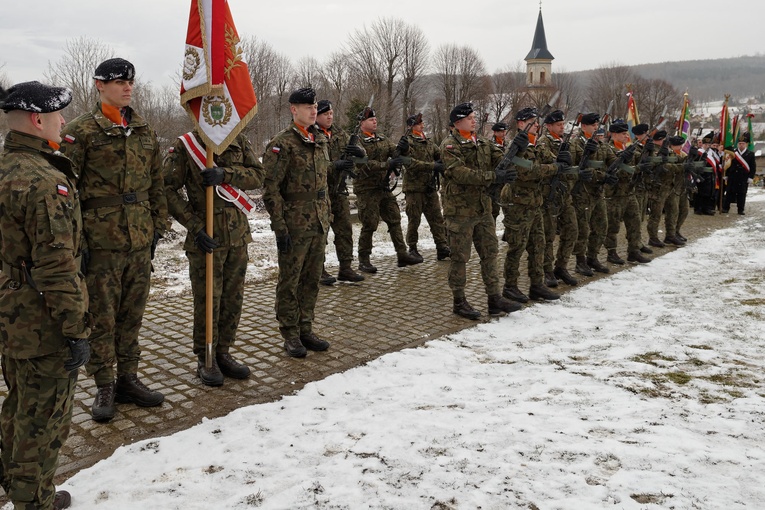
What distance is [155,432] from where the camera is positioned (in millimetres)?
3914

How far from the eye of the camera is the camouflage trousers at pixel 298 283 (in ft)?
17.5

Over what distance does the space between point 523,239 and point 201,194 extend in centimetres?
419

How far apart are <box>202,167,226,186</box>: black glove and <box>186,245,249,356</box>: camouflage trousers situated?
569mm

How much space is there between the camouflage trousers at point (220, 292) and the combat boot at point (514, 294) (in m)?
3.82

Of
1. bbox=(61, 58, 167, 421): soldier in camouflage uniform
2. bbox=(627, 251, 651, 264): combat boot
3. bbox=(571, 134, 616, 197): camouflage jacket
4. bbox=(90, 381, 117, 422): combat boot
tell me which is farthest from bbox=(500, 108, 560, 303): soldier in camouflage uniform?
bbox=(90, 381, 117, 422): combat boot

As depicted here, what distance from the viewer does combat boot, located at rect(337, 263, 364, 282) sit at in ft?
27.2

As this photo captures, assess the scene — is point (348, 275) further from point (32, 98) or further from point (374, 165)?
point (32, 98)

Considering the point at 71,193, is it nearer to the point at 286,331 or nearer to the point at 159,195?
the point at 159,195

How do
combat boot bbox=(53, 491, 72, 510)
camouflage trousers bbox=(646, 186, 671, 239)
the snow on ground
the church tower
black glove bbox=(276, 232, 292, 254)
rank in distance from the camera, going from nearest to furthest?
combat boot bbox=(53, 491, 72, 510) < the snow on ground < black glove bbox=(276, 232, 292, 254) < camouflage trousers bbox=(646, 186, 671, 239) < the church tower

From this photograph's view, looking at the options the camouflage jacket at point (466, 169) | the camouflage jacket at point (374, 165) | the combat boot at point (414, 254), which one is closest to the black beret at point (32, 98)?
the camouflage jacket at point (466, 169)

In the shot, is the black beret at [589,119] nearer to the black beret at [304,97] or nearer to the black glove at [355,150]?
the black glove at [355,150]

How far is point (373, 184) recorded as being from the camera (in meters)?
8.84

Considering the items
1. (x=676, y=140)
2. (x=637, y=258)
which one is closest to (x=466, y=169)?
(x=637, y=258)

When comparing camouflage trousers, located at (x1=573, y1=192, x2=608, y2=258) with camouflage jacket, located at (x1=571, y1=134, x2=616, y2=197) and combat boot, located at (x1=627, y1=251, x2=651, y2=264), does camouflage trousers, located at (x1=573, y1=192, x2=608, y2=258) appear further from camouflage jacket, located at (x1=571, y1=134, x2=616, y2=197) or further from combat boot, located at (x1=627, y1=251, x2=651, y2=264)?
combat boot, located at (x1=627, y1=251, x2=651, y2=264)
